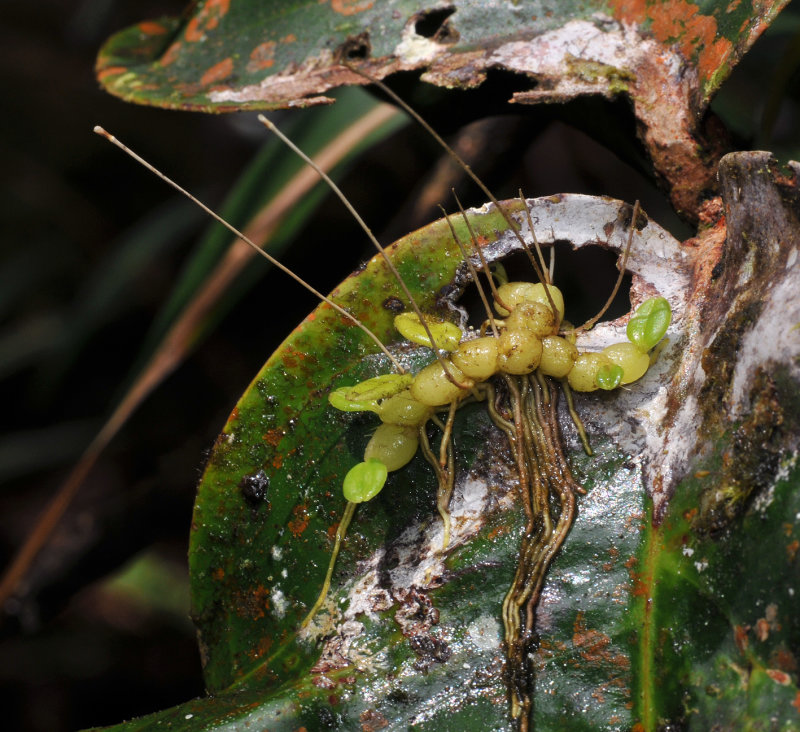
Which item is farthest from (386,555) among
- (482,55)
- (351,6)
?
(351,6)

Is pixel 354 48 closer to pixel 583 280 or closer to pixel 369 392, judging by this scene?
pixel 369 392

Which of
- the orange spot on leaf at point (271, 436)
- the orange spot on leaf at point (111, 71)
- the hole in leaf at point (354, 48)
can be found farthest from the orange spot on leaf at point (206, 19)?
the orange spot on leaf at point (271, 436)

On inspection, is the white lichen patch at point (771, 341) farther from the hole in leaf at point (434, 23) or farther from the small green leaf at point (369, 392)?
the hole in leaf at point (434, 23)

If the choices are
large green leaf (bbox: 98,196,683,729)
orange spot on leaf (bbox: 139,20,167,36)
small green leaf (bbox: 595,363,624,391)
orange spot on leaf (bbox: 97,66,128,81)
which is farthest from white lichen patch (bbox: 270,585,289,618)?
orange spot on leaf (bbox: 139,20,167,36)

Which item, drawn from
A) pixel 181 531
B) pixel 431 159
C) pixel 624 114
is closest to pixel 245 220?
pixel 431 159

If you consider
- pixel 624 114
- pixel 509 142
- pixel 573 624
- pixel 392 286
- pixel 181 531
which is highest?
pixel 509 142

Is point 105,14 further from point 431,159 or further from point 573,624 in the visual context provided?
point 573,624
